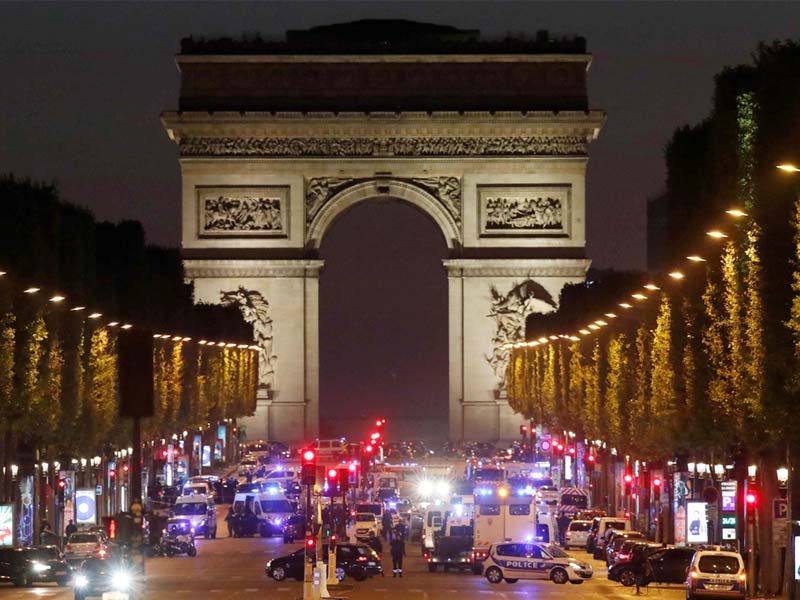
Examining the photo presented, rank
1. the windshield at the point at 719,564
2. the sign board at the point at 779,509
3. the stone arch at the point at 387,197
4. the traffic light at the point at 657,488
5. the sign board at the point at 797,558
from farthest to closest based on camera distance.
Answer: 1. the stone arch at the point at 387,197
2. the traffic light at the point at 657,488
3. the sign board at the point at 779,509
4. the windshield at the point at 719,564
5. the sign board at the point at 797,558

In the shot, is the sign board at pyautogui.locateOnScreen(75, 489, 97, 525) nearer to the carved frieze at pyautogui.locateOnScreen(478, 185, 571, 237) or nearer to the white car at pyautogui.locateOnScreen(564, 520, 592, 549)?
the white car at pyautogui.locateOnScreen(564, 520, 592, 549)

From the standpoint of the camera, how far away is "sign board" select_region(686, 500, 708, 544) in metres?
54.2

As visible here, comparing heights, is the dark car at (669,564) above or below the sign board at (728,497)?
below

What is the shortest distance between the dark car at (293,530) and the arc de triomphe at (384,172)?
3814cm

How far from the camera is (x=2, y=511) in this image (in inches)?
2135

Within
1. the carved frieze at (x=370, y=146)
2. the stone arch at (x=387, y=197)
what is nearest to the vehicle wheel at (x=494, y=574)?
the carved frieze at (x=370, y=146)

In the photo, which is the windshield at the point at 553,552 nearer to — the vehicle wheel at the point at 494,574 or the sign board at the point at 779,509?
the vehicle wheel at the point at 494,574

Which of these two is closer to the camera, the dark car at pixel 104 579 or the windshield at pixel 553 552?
the dark car at pixel 104 579

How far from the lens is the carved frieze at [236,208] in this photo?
351 feet

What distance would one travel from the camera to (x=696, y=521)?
5450 centimetres

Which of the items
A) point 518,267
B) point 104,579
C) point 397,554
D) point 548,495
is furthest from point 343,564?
point 518,267

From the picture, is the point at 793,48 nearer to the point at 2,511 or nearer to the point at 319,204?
the point at 2,511

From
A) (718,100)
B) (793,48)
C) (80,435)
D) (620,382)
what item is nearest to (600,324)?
(620,382)

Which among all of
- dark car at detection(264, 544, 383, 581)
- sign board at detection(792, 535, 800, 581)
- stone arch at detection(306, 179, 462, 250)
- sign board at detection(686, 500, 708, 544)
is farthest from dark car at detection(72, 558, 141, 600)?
stone arch at detection(306, 179, 462, 250)
